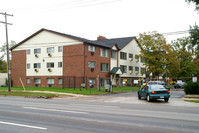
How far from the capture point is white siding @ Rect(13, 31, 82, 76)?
41125 mm

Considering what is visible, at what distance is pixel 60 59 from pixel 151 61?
19958mm

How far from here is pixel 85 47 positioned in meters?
38.5

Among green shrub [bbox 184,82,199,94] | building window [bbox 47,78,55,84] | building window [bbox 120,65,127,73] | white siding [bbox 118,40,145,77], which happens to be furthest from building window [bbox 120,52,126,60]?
green shrub [bbox 184,82,199,94]

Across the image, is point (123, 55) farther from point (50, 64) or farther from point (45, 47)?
point (45, 47)

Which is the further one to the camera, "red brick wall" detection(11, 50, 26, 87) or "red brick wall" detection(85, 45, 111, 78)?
"red brick wall" detection(11, 50, 26, 87)

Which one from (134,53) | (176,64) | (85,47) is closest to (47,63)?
(85,47)

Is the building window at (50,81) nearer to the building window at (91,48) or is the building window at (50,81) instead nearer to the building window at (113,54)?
the building window at (91,48)

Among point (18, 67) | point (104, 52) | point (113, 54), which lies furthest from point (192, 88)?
point (18, 67)

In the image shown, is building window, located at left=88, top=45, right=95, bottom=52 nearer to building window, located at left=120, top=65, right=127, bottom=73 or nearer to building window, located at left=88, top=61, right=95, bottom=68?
building window, located at left=88, top=61, right=95, bottom=68

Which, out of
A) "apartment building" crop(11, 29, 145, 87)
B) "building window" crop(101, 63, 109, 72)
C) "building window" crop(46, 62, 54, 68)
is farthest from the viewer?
"building window" crop(101, 63, 109, 72)

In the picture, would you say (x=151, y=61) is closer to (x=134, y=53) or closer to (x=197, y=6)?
(x=134, y=53)

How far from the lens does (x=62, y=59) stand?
41.0 meters

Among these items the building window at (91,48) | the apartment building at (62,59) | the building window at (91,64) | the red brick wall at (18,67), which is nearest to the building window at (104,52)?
the apartment building at (62,59)

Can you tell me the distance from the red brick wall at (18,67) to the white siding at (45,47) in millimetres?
956
